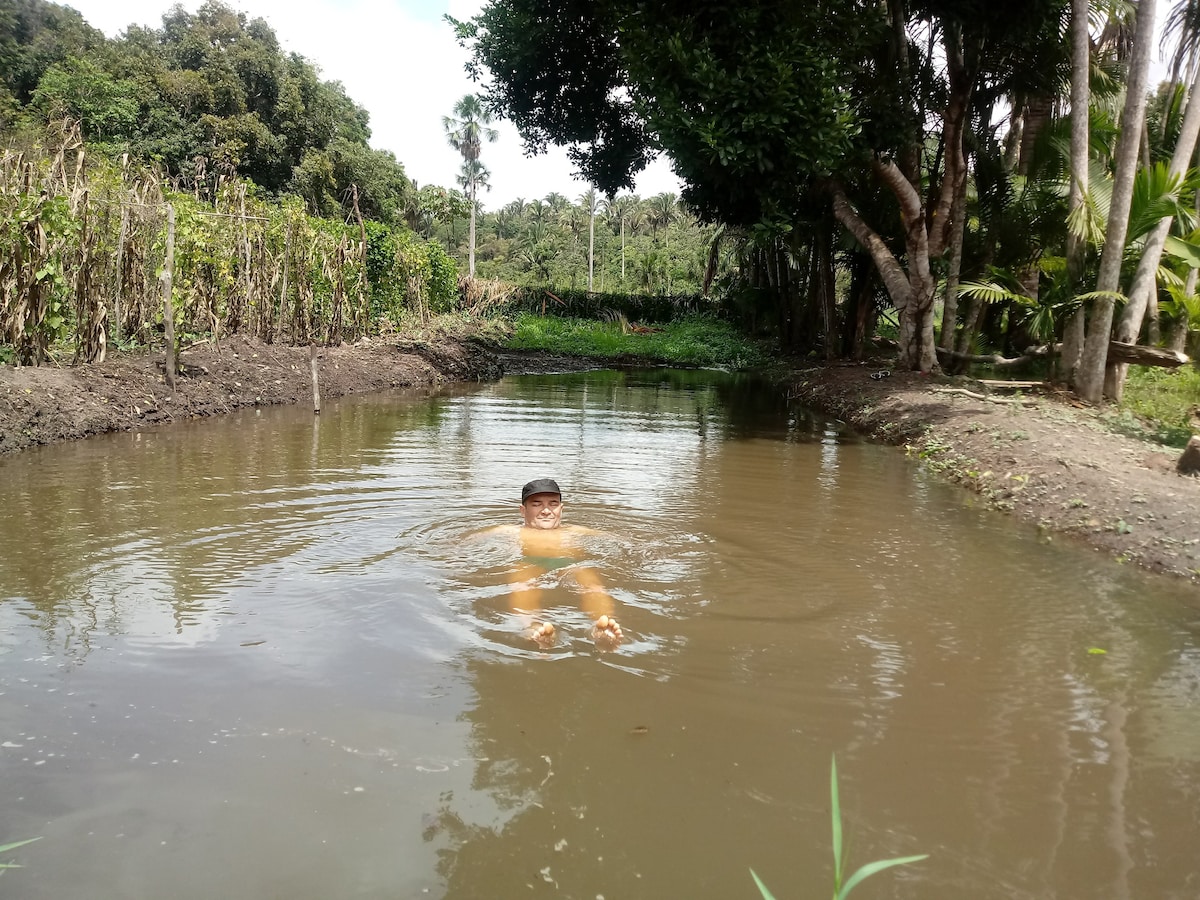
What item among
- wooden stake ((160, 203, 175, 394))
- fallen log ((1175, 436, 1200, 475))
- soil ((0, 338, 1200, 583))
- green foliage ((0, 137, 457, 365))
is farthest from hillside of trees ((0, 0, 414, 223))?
fallen log ((1175, 436, 1200, 475))

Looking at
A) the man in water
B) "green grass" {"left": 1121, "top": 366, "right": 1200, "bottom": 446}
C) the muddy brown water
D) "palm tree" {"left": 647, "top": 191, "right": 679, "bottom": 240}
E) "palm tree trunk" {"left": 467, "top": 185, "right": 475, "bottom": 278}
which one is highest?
"palm tree" {"left": 647, "top": 191, "right": 679, "bottom": 240}

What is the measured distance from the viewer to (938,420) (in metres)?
11.4

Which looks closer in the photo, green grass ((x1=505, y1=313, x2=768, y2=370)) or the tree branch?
the tree branch

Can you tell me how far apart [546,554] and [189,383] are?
30.1ft

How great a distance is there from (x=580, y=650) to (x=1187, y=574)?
434 centimetres

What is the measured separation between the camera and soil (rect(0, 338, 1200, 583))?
6688 mm

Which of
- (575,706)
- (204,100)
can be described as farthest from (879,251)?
(204,100)

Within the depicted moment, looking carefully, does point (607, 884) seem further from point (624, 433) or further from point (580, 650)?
point (624, 433)

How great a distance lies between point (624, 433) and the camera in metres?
12.6

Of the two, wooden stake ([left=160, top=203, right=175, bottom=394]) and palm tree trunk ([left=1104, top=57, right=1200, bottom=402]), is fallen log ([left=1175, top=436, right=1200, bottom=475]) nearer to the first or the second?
palm tree trunk ([left=1104, top=57, right=1200, bottom=402])

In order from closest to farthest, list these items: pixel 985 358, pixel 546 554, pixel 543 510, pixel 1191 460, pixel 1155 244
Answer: pixel 546 554
pixel 543 510
pixel 1191 460
pixel 1155 244
pixel 985 358

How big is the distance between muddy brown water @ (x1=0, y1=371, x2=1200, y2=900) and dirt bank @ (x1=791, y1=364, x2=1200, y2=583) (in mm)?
388

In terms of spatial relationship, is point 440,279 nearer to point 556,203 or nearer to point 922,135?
point 922,135

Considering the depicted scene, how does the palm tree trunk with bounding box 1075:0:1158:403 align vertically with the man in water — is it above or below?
above
